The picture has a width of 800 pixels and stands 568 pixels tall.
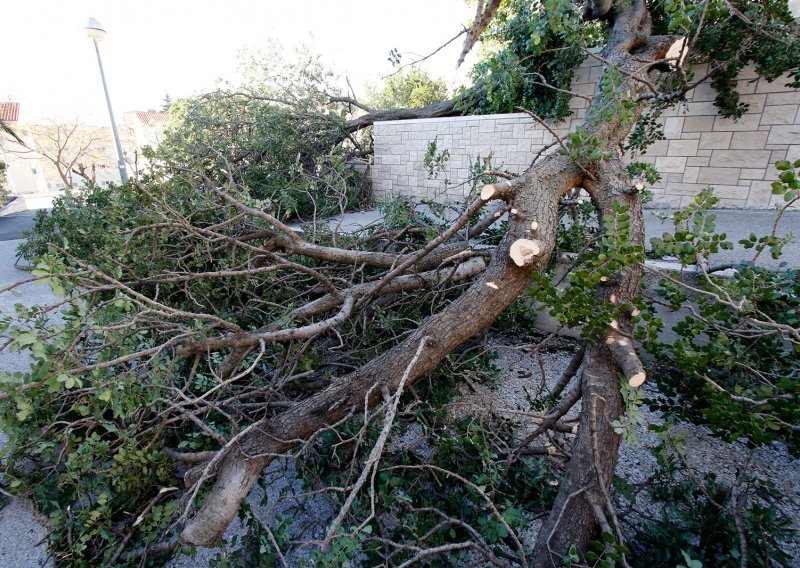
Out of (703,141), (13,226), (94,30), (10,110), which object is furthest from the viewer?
(10,110)

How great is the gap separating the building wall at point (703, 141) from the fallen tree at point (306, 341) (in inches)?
84.3

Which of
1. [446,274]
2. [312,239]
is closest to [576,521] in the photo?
[446,274]

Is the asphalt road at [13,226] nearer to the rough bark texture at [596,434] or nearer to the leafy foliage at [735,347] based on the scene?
the rough bark texture at [596,434]

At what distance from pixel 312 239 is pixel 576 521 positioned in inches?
116

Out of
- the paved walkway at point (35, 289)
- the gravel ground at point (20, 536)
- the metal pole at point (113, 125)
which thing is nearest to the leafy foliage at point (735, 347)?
the paved walkway at point (35, 289)

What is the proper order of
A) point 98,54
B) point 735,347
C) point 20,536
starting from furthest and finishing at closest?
point 98,54 → point 20,536 → point 735,347

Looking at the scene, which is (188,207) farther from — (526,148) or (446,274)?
(526,148)

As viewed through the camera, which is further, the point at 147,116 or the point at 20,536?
the point at 147,116

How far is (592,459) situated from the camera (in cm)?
177

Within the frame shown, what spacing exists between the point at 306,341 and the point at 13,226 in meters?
13.4

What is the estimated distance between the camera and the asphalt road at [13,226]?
375 inches

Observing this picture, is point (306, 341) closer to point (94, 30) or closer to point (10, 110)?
point (94, 30)

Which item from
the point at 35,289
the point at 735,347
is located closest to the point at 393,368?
the point at 735,347

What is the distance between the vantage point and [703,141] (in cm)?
575
